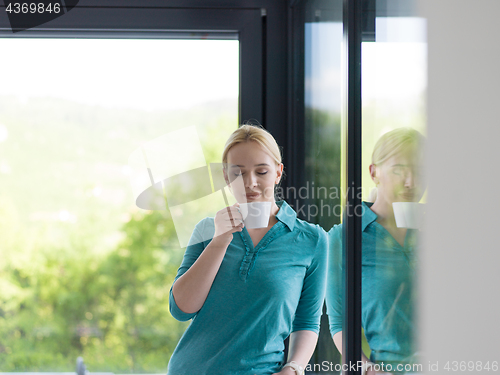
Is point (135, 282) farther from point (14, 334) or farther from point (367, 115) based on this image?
point (367, 115)

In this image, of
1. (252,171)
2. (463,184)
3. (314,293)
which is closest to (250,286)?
(314,293)

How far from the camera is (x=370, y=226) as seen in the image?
0.68 meters

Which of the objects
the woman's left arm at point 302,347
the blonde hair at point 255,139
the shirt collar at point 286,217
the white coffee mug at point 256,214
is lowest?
the woman's left arm at point 302,347

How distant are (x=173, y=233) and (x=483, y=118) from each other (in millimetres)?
985

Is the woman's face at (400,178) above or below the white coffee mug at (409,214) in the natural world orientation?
above

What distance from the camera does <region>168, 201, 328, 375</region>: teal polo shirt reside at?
0.81 meters

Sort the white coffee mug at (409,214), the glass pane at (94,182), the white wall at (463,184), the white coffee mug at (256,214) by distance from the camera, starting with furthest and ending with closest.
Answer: the glass pane at (94,182), the white coffee mug at (256,214), the white coffee mug at (409,214), the white wall at (463,184)

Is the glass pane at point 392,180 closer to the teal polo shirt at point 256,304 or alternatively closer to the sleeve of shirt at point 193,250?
the teal polo shirt at point 256,304

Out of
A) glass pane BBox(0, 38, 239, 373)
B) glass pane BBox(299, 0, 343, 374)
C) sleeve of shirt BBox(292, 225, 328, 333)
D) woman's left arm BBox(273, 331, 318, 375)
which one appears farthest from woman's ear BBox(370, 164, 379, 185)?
glass pane BBox(0, 38, 239, 373)

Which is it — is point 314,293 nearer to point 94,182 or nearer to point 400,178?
point 400,178

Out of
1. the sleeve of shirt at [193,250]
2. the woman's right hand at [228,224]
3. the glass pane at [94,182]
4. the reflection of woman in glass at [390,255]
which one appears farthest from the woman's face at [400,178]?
the glass pane at [94,182]

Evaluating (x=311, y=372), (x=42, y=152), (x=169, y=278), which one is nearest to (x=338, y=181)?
(x=311, y=372)

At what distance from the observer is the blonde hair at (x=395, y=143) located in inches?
19.1

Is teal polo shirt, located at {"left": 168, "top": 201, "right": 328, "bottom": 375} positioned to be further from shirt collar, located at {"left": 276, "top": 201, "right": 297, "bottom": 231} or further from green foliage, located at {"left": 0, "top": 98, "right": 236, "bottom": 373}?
green foliage, located at {"left": 0, "top": 98, "right": 236, "bottom": 373}
